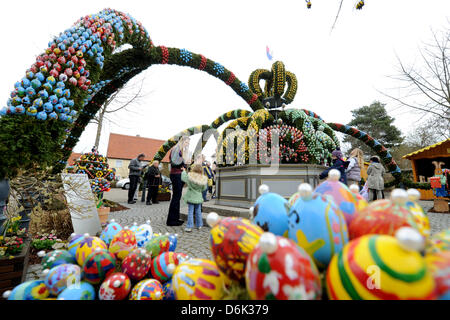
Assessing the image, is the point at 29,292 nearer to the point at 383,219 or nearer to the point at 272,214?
the point at 272,214

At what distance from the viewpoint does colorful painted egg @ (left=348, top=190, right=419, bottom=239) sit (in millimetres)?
691

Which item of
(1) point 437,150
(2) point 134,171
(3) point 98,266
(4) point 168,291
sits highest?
(1) point 437,150

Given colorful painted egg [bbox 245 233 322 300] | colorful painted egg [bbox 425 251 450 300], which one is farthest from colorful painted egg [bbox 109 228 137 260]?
colorful painted egg [bbox 425 251 450 300]

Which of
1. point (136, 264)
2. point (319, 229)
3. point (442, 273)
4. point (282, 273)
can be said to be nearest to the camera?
point (442, 273)

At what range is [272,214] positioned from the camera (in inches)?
35.6

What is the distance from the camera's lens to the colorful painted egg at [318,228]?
0.73 m

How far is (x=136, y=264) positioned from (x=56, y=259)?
0.43 m

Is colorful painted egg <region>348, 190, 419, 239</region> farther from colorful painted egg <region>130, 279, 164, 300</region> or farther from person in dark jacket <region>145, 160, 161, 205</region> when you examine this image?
person in dark jacket <region>145, 160, 161, 205</region>

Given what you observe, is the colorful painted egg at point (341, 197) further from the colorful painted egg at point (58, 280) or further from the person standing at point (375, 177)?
the person standing at point (375, 177)

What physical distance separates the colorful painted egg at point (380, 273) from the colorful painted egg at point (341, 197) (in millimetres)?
241

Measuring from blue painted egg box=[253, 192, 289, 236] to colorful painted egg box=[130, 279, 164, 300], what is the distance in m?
0.55

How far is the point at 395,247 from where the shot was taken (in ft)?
1.82

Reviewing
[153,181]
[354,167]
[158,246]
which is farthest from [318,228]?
[153,181]
